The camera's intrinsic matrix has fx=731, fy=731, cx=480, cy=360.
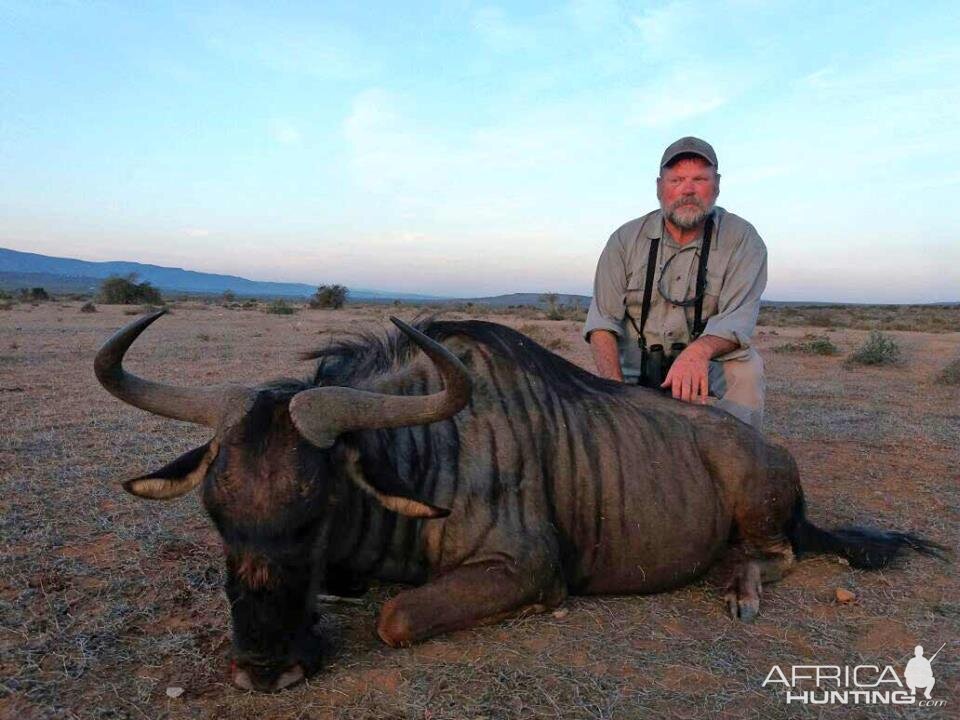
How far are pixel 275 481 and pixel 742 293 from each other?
387 centimetres

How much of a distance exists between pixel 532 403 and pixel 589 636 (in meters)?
1.30

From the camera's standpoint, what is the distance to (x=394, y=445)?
364 centimetres

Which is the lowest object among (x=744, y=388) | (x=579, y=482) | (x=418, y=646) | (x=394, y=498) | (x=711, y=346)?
(x=418, y=646)

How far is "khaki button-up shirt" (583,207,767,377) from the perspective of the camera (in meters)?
5.38

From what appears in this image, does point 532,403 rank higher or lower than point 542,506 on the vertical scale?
higher

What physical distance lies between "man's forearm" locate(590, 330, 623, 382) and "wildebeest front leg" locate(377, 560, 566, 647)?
A: 2315 mm

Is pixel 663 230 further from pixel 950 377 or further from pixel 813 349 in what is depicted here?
pixel 813 349

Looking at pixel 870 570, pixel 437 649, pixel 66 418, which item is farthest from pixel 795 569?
pixel 66 418

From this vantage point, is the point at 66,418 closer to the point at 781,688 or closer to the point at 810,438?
the point at 781,688

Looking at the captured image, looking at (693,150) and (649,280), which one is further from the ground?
(693,150)

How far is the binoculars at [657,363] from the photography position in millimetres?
5602

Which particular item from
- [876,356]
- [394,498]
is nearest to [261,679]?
[394,498]

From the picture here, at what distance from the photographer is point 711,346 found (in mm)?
5020

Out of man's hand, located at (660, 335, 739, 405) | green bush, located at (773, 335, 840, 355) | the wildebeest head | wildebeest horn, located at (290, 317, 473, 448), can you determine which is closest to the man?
man's hand, located at (660, 335, 739, 405)
